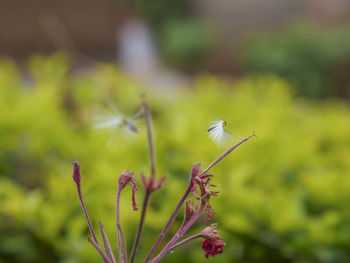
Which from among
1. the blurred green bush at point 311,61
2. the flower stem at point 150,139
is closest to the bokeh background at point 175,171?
the flower stem at point 150,139

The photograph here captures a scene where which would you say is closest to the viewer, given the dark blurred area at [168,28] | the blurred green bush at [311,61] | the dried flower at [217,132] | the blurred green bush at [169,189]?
the dried flower at [217,132]

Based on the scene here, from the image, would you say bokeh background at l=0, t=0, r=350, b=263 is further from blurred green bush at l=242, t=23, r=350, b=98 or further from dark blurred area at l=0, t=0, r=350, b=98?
dark blurred area at l=0, t=0, r=350, b=98

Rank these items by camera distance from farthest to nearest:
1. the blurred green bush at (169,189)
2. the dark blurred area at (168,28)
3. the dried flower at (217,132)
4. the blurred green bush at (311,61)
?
the dark blurred area at (168,28) → the blurred green bush at (311,61) → the blurred green bush at (169,189) → the dried flower at (217,132)

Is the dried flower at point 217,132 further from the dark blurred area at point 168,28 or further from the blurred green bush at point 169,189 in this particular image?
the dark blurred area at point 168,28

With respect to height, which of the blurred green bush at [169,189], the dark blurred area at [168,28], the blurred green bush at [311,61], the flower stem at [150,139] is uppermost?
the dark blurred area at [168,28]

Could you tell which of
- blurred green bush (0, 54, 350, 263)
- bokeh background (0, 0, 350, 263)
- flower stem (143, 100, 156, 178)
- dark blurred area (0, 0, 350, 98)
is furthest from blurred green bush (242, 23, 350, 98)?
flower stem (143, 100, 156, 178)

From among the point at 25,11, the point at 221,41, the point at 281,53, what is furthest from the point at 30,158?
the point at 25,11

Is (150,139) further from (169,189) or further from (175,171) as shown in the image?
(175,171)

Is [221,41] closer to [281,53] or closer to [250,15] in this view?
[250,15]

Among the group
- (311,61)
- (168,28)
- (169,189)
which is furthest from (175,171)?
(168,28)
